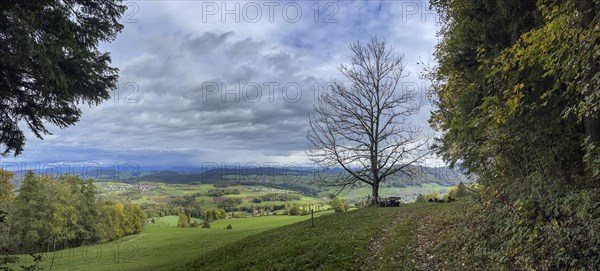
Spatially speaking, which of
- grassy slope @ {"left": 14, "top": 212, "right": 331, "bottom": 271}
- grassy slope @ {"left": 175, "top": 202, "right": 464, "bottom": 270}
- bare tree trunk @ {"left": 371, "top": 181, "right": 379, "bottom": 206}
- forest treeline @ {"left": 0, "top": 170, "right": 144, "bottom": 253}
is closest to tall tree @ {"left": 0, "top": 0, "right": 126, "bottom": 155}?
grassy slope @ {"left": 175, "top": 202, "right": 464, "bottom": 270}

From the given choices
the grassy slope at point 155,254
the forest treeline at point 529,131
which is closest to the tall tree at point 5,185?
the grassy slope at point 155,254

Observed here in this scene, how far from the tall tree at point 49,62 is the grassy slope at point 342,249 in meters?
7.94

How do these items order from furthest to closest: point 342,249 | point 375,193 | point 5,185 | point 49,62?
point 5,185, point 375,193, point 342,249, point 49,62

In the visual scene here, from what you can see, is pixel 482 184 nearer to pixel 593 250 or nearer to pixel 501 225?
pixel 501 225

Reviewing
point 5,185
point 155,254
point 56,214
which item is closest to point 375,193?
point 155,254

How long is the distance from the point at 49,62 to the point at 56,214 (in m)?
51.6

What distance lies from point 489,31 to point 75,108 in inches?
502

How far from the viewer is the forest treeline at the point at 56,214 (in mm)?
43219

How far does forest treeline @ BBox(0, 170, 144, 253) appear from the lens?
A: 43.2 meters

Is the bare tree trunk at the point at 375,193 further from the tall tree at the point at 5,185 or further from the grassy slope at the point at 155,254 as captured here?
the tall tree at the point at 5,185

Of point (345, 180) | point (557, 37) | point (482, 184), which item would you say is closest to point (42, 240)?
point (345, 180)

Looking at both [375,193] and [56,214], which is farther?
[56,214]

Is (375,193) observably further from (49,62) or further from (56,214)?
(56,214)

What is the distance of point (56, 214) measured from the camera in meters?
46.1
